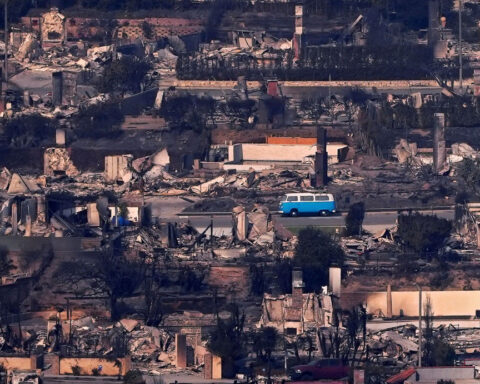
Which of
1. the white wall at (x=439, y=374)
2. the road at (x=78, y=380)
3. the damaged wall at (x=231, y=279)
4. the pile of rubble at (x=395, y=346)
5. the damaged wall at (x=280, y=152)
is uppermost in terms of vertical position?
the damaged wall at (x=280, y=152)

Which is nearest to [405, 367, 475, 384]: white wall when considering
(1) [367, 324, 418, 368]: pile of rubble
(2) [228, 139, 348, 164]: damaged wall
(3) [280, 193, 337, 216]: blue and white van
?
(1) [367, 324, 418, 368]: pile of rubble

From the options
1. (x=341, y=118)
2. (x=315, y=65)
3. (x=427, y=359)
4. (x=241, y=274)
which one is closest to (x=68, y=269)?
(x=241, y=274)

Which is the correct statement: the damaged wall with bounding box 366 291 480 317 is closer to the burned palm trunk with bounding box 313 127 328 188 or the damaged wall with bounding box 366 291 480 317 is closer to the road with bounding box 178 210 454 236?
the road with bounding box 178 210 454 236

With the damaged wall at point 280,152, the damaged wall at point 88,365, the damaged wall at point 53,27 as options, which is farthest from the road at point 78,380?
the damaged wall at point 53,27

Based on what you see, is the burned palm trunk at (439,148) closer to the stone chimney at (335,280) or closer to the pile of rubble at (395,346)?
the stone chimney at (335,280)

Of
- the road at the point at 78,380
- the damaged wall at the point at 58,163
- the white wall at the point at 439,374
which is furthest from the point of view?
the damaged wall at the point at 58,163

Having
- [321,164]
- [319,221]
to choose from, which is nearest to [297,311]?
[319,221]

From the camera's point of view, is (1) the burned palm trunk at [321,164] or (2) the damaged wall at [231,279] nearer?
(2) the damaged wall at [231,279]

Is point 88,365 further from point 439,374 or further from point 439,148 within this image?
point 439,148

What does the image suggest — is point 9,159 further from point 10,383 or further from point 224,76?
point 10,383
